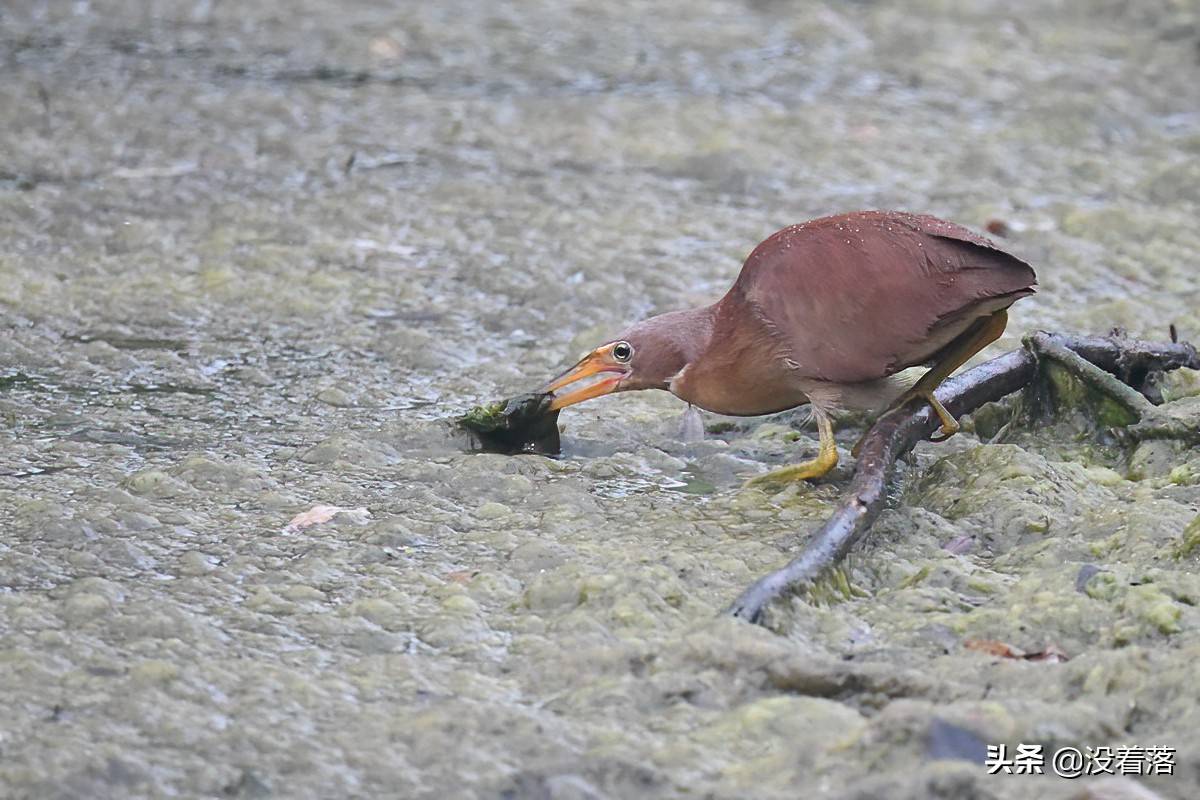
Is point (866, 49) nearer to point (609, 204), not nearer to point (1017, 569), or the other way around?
point (609, 204)

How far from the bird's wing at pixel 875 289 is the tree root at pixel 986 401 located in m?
0.18

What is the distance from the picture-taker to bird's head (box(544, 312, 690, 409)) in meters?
3.54

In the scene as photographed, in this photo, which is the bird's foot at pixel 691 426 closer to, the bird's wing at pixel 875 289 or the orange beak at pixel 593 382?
the orange beak at pixel 593 382

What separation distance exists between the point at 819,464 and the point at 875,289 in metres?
0.41

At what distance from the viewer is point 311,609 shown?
283 cm

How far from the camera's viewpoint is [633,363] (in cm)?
358

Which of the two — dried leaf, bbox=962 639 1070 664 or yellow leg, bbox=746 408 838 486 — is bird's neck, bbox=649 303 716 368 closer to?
yellow leg, bbox=746 408 838 486

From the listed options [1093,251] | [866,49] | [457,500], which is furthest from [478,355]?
[866,49]

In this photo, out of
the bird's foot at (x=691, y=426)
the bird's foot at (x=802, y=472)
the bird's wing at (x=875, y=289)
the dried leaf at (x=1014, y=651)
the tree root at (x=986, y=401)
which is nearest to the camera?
the dried leaf at (x=1014, y=651)

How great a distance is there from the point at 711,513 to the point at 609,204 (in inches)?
92.6

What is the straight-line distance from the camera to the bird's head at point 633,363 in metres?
3.54

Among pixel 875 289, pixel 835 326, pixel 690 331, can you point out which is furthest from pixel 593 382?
pixel 875 289

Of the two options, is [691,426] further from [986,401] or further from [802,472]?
[986,401]

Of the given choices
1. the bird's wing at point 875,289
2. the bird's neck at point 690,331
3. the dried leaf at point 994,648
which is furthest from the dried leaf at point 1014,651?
the bird's neck at point 690,331
